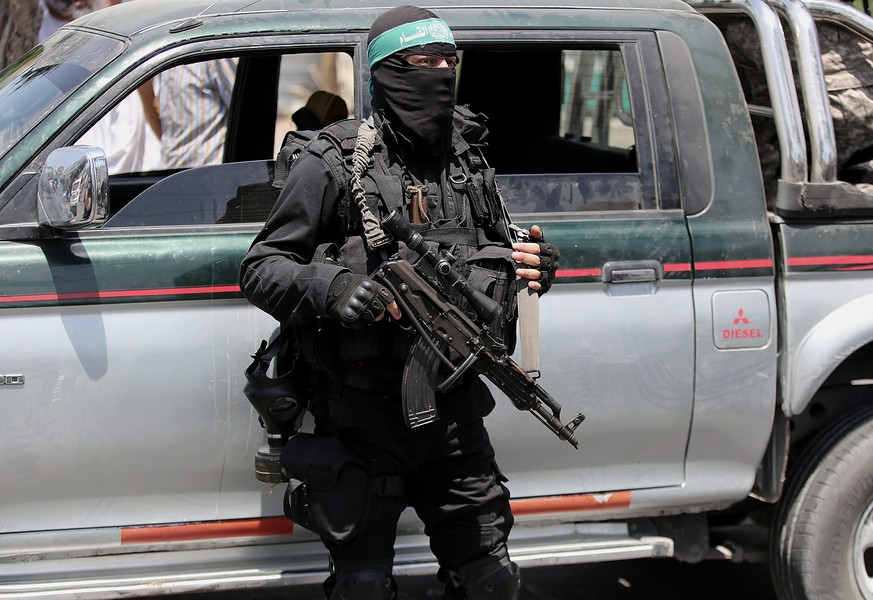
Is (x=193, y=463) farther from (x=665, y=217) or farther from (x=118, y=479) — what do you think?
(x=665, y=217)

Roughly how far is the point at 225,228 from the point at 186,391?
0.48 meters

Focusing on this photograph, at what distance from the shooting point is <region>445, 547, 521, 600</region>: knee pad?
2.89m

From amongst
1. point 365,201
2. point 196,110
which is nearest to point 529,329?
point 365,201

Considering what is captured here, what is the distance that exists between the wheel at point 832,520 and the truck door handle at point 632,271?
84cm

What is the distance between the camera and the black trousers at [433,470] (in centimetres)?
279

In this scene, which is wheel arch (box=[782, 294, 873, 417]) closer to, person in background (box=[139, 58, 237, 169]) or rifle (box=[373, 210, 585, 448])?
rifle (box=[373, 210, 585, 448])

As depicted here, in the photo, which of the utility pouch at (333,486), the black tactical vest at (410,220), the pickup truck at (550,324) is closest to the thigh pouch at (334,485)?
the utility pouch at (333,486)

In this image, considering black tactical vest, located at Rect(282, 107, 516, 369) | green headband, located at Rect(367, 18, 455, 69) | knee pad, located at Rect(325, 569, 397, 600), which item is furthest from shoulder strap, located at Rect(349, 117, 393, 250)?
knee pad, located at Rect(325, 569, 397, 600)

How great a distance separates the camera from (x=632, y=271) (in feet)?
10.9

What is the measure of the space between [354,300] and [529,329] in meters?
0.63

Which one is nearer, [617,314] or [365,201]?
[365,201]

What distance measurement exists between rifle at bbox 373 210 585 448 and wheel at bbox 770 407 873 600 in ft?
4.55

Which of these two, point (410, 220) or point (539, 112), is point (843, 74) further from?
point (410, 220)

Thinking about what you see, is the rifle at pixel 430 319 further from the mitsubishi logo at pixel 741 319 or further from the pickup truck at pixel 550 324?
the mitsubishi logo at pixel 741 319
